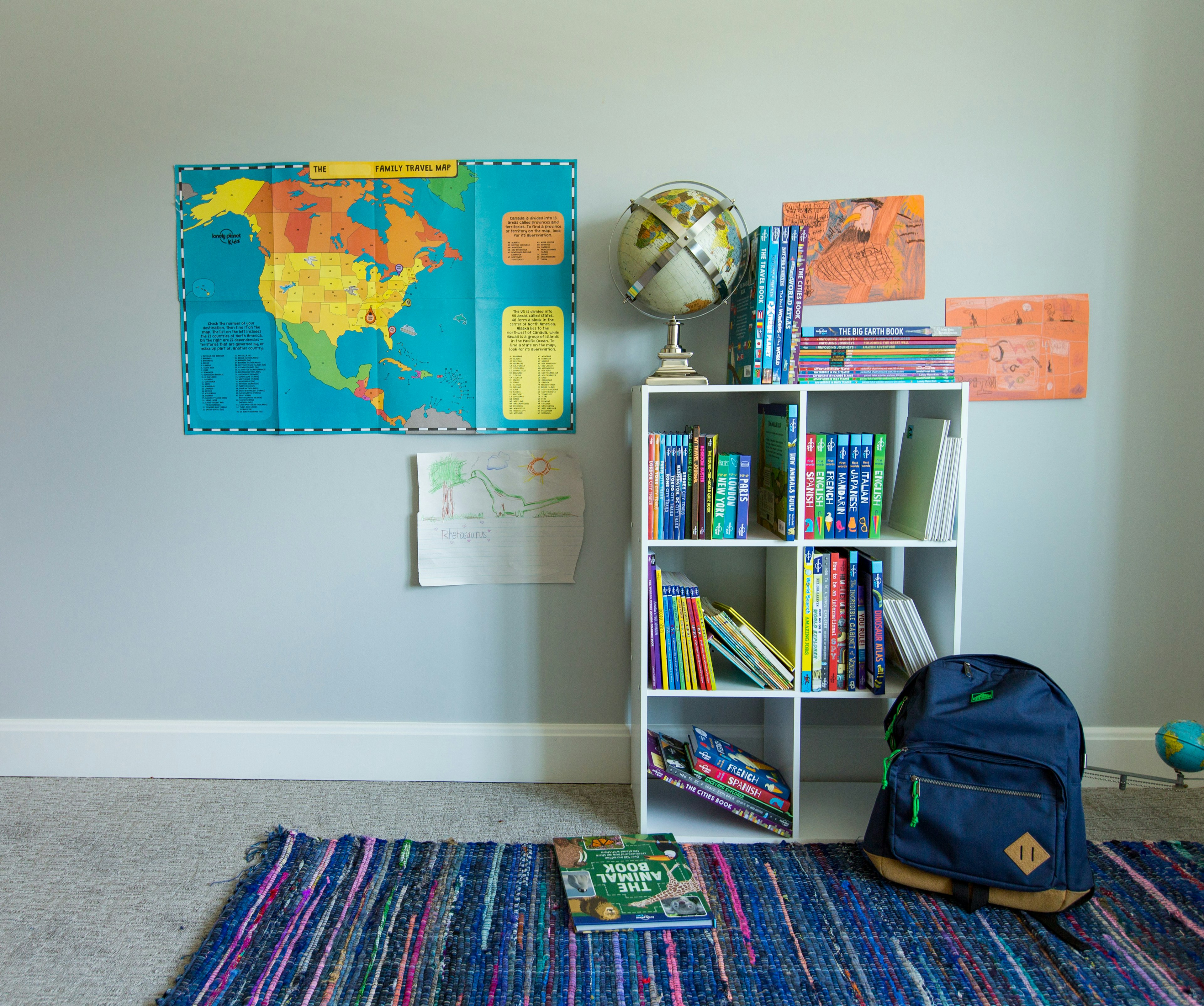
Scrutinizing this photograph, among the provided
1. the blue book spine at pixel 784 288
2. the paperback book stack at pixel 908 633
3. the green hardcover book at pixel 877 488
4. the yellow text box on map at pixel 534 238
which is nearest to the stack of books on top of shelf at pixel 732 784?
the paperback book stack at pixel 908 633

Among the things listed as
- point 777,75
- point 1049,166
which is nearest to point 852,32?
point 777,75

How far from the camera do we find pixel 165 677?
2.21m

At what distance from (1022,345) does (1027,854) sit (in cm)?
119

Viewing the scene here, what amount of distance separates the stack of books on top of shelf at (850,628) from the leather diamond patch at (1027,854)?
386mm

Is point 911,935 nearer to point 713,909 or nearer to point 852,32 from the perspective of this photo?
point 713,909

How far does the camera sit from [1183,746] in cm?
186

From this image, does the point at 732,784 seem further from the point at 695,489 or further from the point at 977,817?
the point at 695,489

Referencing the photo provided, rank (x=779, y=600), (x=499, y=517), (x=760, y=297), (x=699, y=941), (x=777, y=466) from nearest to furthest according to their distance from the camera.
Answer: (x=699, y=941), (x=760, y=297), (x=777, y=466), (x=779, y=600), (x=499, y=517)

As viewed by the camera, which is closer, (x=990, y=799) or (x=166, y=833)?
(x=990, y=799)

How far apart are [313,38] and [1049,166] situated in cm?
185

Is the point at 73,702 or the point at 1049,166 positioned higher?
the point at 1049,166

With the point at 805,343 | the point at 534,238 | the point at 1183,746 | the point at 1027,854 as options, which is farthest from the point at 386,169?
the point at 1183,746

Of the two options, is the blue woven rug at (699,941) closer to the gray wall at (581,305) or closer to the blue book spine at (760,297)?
the gray wall at (581,305)

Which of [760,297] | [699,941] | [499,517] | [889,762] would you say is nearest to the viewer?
[699,941]
